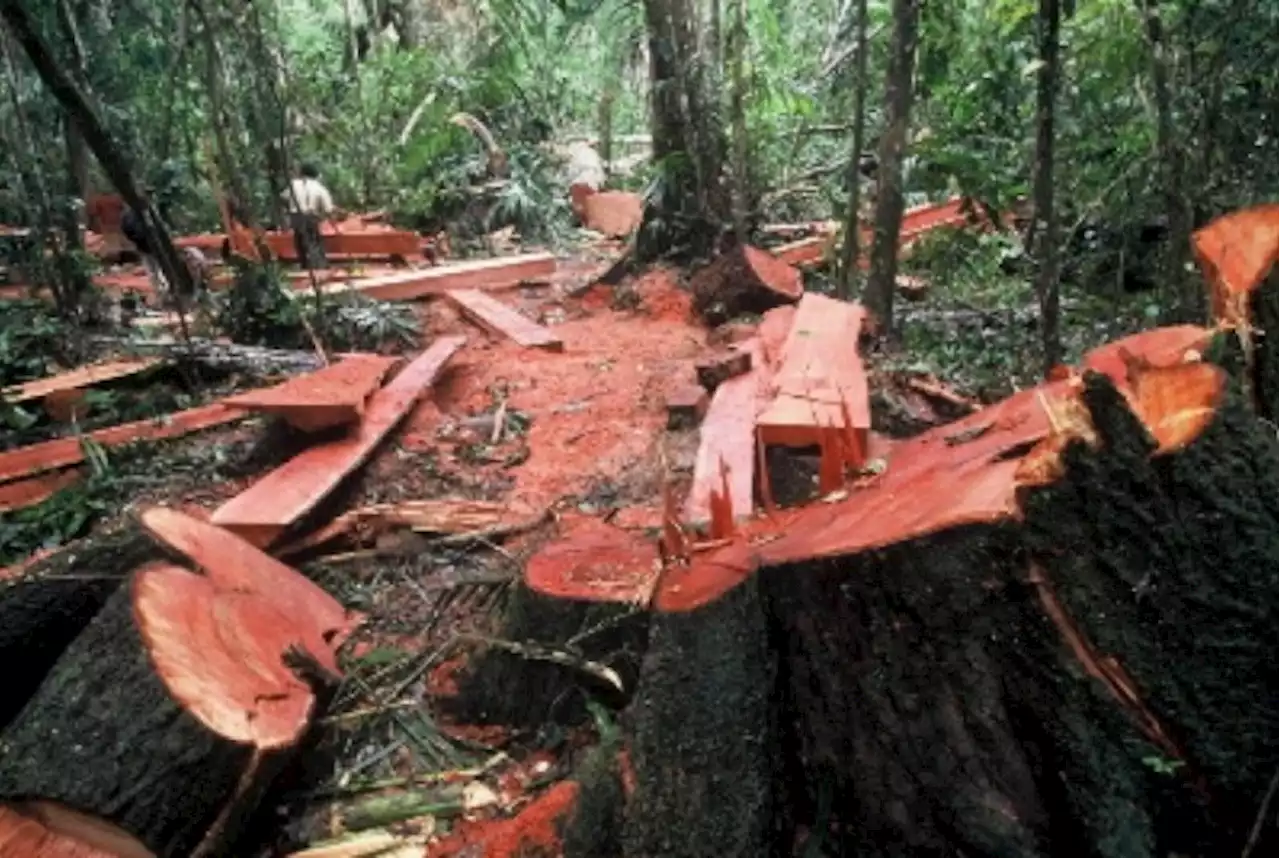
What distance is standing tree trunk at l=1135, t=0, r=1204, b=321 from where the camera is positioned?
461 centimetres

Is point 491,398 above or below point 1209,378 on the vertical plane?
below

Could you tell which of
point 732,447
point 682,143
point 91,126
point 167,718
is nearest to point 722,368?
point 732,447

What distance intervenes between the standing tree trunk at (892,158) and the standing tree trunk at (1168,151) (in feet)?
5.05

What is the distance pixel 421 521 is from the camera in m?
4.80

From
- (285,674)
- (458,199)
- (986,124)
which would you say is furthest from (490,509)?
(458,199)

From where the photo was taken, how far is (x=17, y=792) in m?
2.68

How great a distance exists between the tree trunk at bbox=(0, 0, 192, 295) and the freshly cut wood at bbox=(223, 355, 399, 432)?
205cm

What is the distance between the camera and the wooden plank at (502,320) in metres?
7.77

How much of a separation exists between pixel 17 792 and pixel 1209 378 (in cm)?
309

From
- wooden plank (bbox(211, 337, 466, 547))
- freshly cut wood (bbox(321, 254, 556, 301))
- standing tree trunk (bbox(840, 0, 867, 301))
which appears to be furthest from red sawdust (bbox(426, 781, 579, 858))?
freshly cut wood (bbox(321, 254, 556, 301))

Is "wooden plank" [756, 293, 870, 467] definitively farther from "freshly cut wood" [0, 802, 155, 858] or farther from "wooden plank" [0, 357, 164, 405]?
"wooden plank" [0, 357, 164, 405]

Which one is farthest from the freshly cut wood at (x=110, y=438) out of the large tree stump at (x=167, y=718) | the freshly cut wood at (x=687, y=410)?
the large tree stump at (x=167, y=718)

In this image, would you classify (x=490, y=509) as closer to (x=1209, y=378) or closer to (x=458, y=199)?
(x=1209, y=378)

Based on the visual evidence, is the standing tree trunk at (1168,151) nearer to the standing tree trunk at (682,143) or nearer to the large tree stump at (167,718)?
the large tree stump at (167,718)
